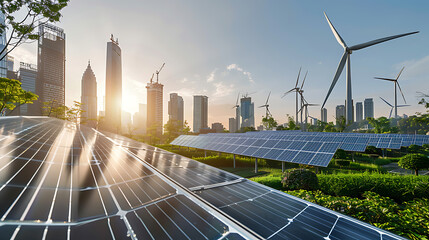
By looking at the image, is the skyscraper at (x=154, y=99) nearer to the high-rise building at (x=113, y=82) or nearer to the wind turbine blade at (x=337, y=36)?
the high-rise building at (x=113, y=82)

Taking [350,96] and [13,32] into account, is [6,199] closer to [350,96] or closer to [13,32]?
[13,32]

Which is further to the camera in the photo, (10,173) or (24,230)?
(10,173)

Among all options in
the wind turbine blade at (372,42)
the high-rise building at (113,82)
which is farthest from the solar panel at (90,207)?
the high-rise building at (113,82)

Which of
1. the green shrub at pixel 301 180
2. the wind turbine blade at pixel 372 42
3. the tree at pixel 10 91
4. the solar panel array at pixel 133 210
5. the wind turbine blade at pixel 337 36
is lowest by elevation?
the green shrub at pixel 301 180

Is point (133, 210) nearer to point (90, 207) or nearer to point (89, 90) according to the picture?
point (90, 207)

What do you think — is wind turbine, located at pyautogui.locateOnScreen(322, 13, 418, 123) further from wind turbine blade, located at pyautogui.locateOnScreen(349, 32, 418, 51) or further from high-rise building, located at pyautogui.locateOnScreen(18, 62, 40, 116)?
high-rise building, located at pyautogui.locateOnScreen(18, 62, 40, 116)

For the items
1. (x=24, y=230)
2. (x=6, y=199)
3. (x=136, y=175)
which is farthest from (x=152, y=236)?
(x=136, y=175)
